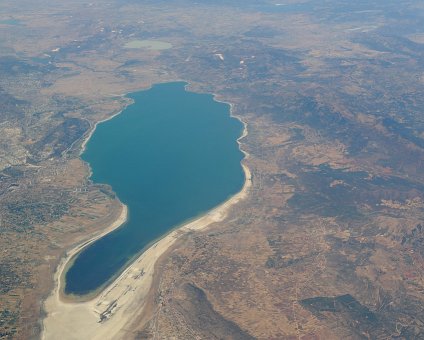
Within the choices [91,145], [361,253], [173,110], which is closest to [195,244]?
[361,253]

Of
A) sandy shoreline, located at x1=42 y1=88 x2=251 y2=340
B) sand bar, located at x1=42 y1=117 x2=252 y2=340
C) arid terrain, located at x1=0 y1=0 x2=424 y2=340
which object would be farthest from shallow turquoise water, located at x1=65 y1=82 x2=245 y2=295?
arid terrain, located at x1=0 y1=0 x2=424 y2=340

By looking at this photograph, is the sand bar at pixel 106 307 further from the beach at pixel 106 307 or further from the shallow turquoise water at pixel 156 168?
the shallow turquoise water at pixel 156 168

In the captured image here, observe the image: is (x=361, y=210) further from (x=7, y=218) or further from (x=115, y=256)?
(x=7, y=218)

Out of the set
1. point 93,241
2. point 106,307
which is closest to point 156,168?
point 93,241

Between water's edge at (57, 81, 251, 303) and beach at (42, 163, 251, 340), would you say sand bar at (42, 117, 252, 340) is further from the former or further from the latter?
water's edge at (57, 81, 251, 303)

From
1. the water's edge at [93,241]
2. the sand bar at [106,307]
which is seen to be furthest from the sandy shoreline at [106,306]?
the water's edge at [93,241]

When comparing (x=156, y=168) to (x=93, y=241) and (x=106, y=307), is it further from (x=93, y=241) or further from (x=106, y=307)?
(x=106, y=307)
